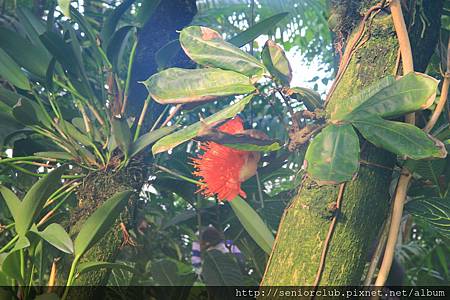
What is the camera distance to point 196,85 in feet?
1.98

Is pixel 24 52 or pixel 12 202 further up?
pixel 24 52

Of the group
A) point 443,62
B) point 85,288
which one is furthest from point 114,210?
point 443,62

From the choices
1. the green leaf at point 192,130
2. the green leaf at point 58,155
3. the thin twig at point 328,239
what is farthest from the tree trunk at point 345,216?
the green leaf at point 58,155

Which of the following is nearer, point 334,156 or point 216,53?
point 334,156

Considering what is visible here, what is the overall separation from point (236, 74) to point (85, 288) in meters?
0.37

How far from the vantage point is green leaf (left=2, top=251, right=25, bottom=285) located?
2.17 feet

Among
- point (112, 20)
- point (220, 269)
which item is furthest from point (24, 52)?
point (220, 269)

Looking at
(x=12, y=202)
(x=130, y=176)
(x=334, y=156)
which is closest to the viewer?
(x=334, y=156)

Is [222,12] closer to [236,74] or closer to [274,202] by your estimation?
[274,202]

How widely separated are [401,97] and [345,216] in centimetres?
13

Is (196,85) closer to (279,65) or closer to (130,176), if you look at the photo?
(279,65)

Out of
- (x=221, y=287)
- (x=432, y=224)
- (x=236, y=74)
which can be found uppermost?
(x=236, y=74)

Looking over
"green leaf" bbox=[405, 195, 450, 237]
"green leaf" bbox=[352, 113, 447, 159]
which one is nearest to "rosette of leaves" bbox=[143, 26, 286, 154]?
"green leaf" bbox=[352, 113, 447, 159]

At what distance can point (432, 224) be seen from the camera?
69 centimetres
